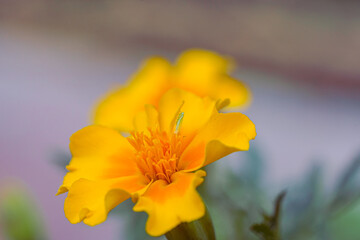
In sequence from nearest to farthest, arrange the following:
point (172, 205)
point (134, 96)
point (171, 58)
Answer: point (172, 205), point (134, 96), point (171, 58)

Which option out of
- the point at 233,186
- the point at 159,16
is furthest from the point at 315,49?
the point at 233,186

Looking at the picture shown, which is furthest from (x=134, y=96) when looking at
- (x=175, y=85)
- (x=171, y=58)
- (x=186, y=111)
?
(x=171, y=58)

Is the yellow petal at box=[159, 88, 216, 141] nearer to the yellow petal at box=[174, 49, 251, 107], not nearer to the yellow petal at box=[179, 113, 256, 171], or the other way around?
the yellow petal at box=[179, 113, 256, 171]

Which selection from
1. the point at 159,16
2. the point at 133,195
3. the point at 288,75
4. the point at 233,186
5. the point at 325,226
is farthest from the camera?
the point at 159,16

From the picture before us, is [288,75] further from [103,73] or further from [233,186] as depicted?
[233,186]

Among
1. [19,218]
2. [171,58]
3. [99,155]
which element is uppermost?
[99,155]

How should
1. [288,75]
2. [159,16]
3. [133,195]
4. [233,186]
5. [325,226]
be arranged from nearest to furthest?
[133,195] → [325,226] → [233,186] → [288,75] → [159,16]

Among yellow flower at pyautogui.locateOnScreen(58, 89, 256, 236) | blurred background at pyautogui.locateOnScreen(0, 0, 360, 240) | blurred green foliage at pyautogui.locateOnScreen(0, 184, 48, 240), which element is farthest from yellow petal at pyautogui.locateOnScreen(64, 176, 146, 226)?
blurred background at pyautogui.locateOnScreen(0, 0, 360, 240)

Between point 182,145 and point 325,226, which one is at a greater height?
point 182,145

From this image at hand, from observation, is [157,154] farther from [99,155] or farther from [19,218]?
[19,218]
